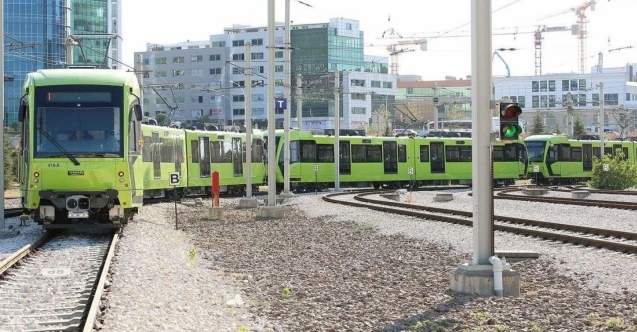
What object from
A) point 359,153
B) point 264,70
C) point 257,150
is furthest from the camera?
point 264,70

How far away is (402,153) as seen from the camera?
51188 mm

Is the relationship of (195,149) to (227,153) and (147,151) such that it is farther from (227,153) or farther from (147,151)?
(147,151)

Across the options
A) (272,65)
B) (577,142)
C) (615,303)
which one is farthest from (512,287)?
(577,142)

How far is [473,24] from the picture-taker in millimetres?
11711

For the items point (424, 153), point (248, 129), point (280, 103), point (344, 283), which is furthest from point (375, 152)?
point (344, 283)

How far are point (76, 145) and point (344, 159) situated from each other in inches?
1229

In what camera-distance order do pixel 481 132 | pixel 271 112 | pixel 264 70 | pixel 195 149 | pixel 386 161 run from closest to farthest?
pixel 481 132, pixel 271 112, pixel 195 149, pixel 386 161, pixel 264 70

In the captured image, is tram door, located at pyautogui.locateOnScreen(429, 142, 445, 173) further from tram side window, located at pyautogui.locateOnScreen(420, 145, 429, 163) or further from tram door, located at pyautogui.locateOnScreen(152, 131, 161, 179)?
tram door, located at pyautogui.locateOnScreen(152, 131, 161, 179)

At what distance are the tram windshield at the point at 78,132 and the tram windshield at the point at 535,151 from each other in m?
43.4

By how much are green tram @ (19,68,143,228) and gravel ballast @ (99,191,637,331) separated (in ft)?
4.11

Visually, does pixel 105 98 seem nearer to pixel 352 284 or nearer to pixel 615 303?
pixel 352 284

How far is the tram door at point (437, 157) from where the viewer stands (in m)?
52.7

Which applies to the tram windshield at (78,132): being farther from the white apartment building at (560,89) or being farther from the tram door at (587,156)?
the white apartment building at (560,89)

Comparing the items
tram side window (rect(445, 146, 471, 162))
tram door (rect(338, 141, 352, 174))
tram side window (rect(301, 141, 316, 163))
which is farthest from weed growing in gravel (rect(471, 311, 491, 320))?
tram side window (rect(445, 146, 471, 162))
